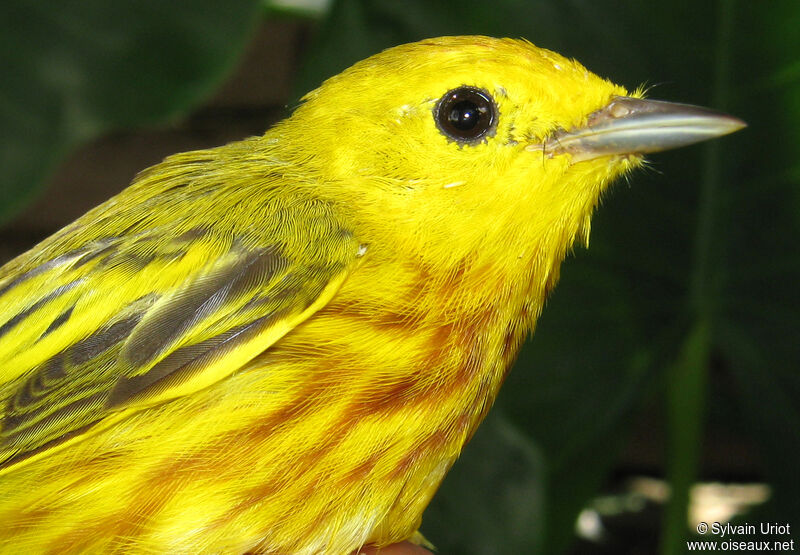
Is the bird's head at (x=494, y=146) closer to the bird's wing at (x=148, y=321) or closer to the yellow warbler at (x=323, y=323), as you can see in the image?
the yellow warbler at (x=323, y=323)

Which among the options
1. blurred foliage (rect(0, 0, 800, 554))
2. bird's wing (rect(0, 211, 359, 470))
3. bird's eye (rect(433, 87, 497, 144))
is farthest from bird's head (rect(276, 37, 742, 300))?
blurred foliage (rect(0, 0, 800, 554))

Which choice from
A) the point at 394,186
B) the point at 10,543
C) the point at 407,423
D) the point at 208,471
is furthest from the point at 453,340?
the point at 10,543

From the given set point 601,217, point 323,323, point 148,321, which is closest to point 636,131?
point 323,323

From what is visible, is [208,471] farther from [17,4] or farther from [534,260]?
[17,4]

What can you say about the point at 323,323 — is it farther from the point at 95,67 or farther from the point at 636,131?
the point at 95,67

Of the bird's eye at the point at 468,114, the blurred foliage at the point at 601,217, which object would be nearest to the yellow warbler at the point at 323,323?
the bird's eye at the point at 468,114

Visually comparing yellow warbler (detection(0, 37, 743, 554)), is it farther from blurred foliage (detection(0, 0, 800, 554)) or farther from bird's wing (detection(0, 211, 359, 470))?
blurred foliage (detection(0, 0, 800, 554))
